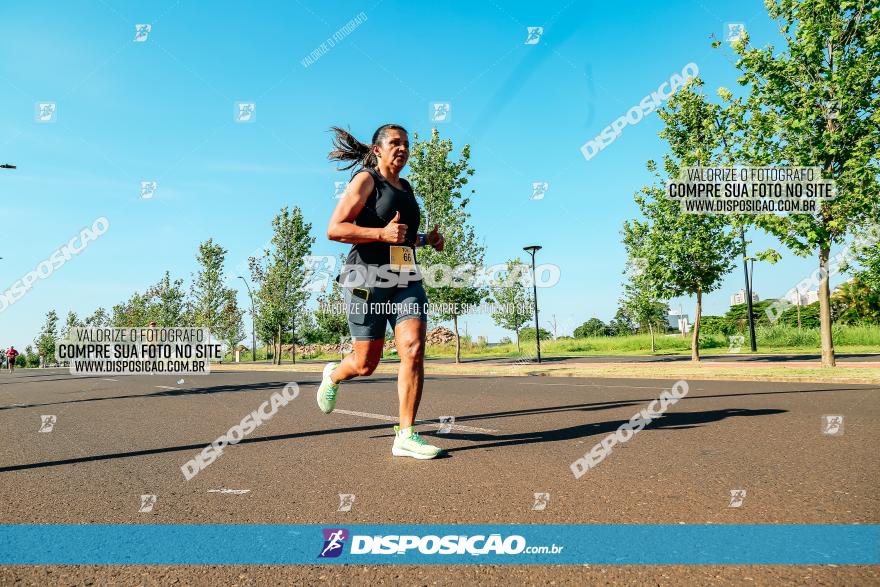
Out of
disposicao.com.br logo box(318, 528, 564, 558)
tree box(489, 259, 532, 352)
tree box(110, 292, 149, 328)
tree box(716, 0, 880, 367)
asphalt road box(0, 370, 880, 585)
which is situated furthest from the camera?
tree box(110, 292, 149, 328)

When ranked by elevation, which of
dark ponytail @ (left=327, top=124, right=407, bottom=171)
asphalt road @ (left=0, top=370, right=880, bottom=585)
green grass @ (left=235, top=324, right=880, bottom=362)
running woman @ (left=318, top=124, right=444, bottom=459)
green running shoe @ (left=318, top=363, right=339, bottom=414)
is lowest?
green grass @ (left=235, top=324, right=880, bottom=362)

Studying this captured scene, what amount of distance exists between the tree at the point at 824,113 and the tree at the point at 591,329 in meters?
55.6

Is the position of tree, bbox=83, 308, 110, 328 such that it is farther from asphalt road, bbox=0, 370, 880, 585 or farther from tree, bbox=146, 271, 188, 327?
asphalt road, bbox=0, 370, 880, 585

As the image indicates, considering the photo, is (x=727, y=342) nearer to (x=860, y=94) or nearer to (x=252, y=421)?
(x=860, y=94)

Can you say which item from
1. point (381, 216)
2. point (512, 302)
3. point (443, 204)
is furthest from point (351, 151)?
point (512, 302)

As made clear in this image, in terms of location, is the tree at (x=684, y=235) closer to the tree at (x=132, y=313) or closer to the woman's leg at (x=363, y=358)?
the woman's leg at (x=363, y=358)

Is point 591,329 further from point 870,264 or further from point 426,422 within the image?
point 426,422

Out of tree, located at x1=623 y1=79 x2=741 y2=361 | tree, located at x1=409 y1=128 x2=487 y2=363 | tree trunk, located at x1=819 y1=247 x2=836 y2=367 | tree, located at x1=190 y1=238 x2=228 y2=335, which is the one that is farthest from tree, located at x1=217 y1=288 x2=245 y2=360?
tree trunk, located at x1=819 y1=247 x2=836 y2=367

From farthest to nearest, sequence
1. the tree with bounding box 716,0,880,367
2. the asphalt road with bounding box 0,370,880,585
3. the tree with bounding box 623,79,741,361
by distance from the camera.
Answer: the tree with bounding box 623,79,741,361 → the tree with bounding box 716,0,880,367 → the asphalt road with bounding box 0,370,880,585

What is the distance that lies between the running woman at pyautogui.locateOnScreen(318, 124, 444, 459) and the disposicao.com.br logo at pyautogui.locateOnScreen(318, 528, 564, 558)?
66.3 inches

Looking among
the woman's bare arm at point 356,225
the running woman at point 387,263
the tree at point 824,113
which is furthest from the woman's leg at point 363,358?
the tree at point 824,113

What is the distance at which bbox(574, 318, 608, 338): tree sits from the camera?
69.7 m

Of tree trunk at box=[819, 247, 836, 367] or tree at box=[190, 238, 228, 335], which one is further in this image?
tree at box=[190, 238, 228, 335]

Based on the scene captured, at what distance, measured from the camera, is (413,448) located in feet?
12.9
